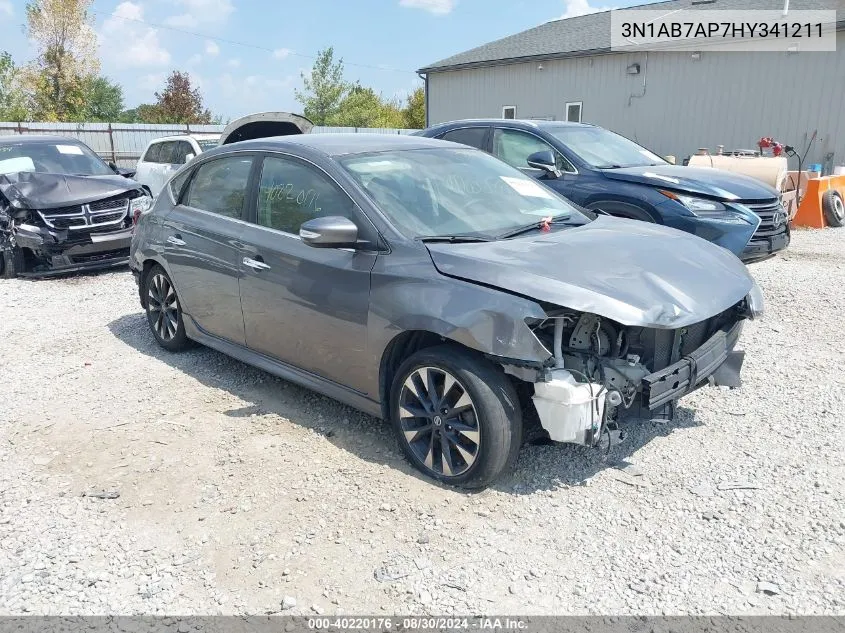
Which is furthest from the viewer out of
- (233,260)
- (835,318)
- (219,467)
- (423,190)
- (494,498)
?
(835,318)

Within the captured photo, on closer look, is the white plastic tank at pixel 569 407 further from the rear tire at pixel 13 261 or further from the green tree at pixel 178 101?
the green tree at pixel 178 101

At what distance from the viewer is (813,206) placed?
11.0 m

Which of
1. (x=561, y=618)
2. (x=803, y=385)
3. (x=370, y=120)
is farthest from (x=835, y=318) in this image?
(x=370, y=120)

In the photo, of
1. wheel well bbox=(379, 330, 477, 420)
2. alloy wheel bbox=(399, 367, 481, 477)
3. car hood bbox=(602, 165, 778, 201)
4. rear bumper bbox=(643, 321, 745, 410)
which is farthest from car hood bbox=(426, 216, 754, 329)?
car hood bbox=(602, 165, 778, 201)

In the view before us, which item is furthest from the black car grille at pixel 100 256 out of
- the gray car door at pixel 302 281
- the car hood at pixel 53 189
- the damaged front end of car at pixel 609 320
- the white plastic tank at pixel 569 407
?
the white plastic tank at pixel 569 407

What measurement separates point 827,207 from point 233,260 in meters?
10.4

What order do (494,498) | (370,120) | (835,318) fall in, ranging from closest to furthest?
(494,498)
(835,318)
(370,120)

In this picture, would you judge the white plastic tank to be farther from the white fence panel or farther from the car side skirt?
the white fence panel

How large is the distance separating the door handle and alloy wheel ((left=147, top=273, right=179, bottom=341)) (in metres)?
1.20

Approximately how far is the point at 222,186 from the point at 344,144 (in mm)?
1053

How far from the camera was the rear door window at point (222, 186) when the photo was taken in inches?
178

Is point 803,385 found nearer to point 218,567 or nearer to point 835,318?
point 835,318

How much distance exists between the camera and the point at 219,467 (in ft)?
12.0

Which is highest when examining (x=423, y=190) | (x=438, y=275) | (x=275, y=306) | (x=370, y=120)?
(x=370, y=120)
